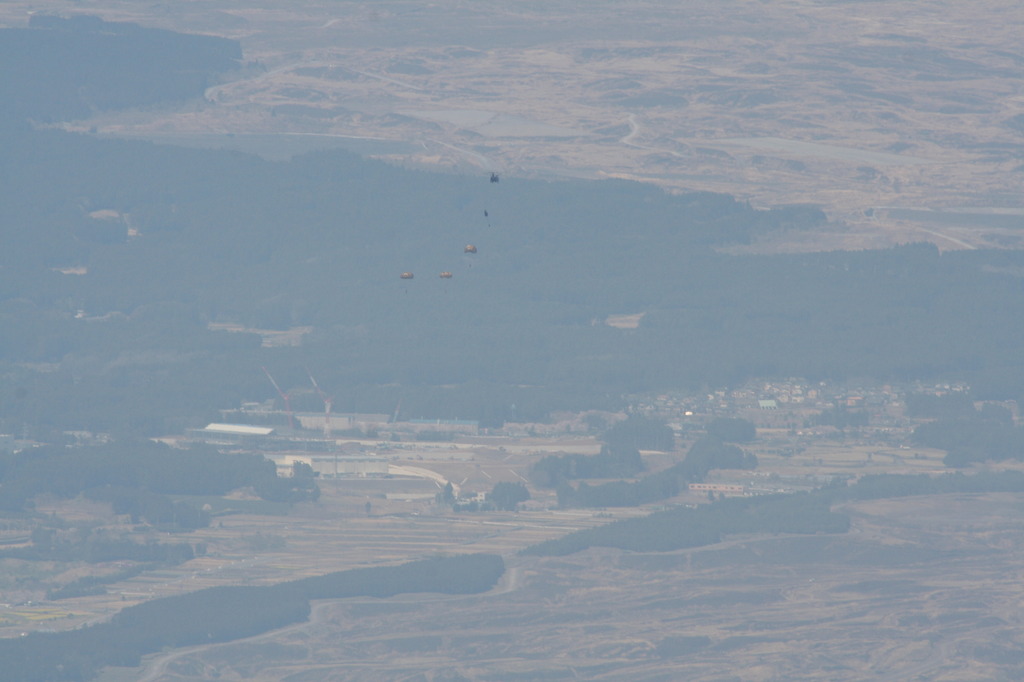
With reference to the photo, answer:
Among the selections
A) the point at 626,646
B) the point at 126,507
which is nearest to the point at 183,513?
the point at 126,507

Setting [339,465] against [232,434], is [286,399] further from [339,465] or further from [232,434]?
[339,465]

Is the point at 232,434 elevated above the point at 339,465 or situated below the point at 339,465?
below

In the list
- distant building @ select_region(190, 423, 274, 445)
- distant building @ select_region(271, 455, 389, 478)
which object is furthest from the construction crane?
distant building @ select_region(271, 455, 389, 478)

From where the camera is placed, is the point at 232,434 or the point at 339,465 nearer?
the point at 339,465

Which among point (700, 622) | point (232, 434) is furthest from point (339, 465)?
point (700, 622)

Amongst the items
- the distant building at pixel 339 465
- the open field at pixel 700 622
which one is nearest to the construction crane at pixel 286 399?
the distant building at pixel 339 465

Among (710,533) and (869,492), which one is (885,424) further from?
(710,533)

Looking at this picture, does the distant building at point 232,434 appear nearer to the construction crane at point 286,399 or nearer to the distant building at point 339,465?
the construction crane at point 286,399

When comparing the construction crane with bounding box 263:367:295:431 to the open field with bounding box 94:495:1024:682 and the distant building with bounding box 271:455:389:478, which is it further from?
the open field with bounding box 94:495:1024:682
